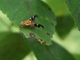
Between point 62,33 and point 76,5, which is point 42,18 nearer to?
point 76,5

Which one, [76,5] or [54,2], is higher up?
[54,2]

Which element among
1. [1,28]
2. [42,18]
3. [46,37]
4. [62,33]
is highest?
[1,28]

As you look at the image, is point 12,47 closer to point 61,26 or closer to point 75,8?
point 61,26

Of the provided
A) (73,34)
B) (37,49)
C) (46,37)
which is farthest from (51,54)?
(73,34)

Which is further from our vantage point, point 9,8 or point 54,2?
point 54,2

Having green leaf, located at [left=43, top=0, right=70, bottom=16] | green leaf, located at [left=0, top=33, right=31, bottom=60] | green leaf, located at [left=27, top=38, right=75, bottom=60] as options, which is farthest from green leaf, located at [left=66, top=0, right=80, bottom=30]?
green leaf, located at [left=0, top=33, right=31, bottom=60]

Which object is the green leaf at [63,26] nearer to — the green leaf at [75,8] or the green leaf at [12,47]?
the green leaf at [12,47]

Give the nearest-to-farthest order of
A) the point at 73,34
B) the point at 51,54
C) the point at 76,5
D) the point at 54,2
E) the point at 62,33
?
the point at 76,5 → the point at 51,54 → the point at 54,2 → the point at 62,33 → the point at 73,34

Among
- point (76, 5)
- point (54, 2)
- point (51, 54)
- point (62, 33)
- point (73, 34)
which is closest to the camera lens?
point (76, 5)
